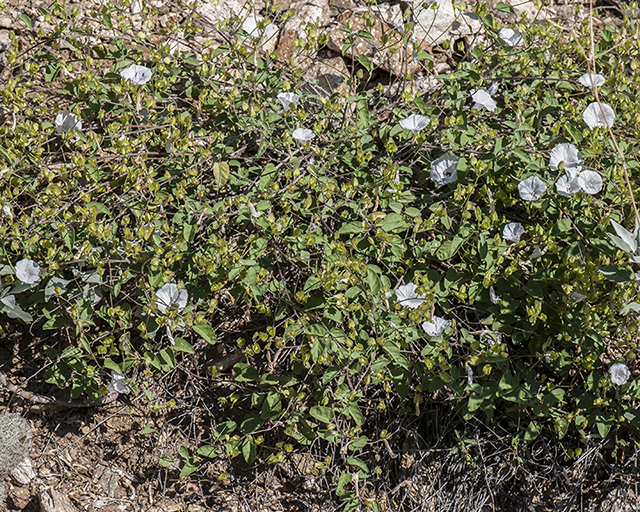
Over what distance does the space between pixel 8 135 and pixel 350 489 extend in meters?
1.83

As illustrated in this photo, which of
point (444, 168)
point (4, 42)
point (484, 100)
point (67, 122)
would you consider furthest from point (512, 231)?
point (4, 42)

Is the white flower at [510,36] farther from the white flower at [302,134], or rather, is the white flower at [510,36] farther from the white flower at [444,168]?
the white flower at [302,134]

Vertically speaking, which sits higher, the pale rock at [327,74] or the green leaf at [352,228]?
the pale rock at [327,74]

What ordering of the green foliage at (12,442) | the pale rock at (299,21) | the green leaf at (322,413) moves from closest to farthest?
the green leaf at (322,413) < the green foliage at (12,442) < the pale rock at (299,21)

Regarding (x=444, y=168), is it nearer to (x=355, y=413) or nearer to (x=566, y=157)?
(x=566, y=157)

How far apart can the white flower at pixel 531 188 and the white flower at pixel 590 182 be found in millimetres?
111

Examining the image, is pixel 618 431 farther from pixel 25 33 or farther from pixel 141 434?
pixel 25 33

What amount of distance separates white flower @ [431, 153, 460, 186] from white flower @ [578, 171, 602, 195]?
41cm

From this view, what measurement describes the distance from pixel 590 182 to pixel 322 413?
3.77 feet

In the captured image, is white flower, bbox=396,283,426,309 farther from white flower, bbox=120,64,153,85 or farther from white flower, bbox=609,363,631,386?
white flower, bbox=120,64,153,85

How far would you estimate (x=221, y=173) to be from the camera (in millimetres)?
2059

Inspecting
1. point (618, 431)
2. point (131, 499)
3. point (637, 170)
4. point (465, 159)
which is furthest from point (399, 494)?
point (637, 170)

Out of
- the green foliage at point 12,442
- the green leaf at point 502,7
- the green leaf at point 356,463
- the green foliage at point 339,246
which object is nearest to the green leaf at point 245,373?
the green foliage at point 339,246

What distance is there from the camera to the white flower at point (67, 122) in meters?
2.19
